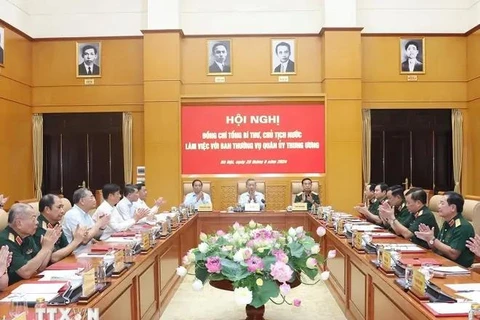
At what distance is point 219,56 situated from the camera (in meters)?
9.09

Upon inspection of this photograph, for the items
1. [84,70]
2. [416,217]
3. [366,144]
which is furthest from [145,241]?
[84,70]

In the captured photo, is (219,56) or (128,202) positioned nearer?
(128,202)

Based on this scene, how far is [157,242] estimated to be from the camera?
3.92m

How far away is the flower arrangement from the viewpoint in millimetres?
2529

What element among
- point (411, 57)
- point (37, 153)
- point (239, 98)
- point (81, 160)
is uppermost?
point (411, 57)

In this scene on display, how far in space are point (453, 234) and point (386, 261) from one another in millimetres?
950

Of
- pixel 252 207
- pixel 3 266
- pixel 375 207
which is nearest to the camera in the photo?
pixel 3 266

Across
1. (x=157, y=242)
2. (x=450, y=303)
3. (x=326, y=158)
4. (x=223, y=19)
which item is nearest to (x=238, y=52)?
(x=223, y=19)

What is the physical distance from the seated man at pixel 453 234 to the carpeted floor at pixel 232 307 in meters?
1.06

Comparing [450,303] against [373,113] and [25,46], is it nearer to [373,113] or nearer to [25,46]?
[373,113]

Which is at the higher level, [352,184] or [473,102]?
[473,102]

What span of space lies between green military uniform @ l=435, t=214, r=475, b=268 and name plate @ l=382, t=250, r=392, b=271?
864mm

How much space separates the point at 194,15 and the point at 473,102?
5331mm

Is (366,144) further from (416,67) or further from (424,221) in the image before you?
(424,221)
